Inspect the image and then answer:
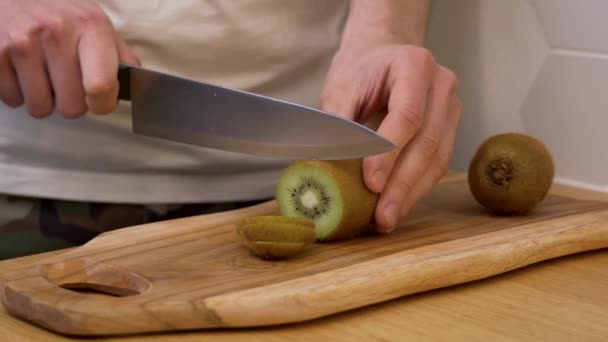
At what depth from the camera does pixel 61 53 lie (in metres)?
1.18

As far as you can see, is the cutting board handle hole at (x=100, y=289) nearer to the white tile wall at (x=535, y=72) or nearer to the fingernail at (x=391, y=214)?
the fingernail at (x=391, y=214)

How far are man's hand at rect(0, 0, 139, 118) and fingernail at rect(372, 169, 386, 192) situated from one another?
14.0 inches

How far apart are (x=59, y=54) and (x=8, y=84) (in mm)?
92

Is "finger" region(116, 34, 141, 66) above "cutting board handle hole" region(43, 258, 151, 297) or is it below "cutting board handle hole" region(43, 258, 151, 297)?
above

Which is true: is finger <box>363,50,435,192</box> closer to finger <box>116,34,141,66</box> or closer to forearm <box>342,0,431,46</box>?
forearm <box>342,0,431,46</box>

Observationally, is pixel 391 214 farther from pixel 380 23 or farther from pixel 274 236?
pixel 380 23

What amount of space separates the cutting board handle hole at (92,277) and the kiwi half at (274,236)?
15 cm

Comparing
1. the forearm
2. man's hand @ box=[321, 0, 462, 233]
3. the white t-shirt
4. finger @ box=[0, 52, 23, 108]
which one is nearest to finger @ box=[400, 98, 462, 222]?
man's hand @ box=[321, 0, 462, 233]

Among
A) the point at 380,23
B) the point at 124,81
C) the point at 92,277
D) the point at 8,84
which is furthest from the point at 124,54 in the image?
the point at 380,23

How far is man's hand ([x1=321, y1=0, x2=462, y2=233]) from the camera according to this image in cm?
127

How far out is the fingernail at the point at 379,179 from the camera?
1.26 metres

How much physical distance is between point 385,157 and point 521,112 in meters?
0.55

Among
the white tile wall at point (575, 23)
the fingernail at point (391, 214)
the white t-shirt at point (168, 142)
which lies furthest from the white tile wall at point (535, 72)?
the fingernail at point (391, 214)

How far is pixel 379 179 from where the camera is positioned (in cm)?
126
